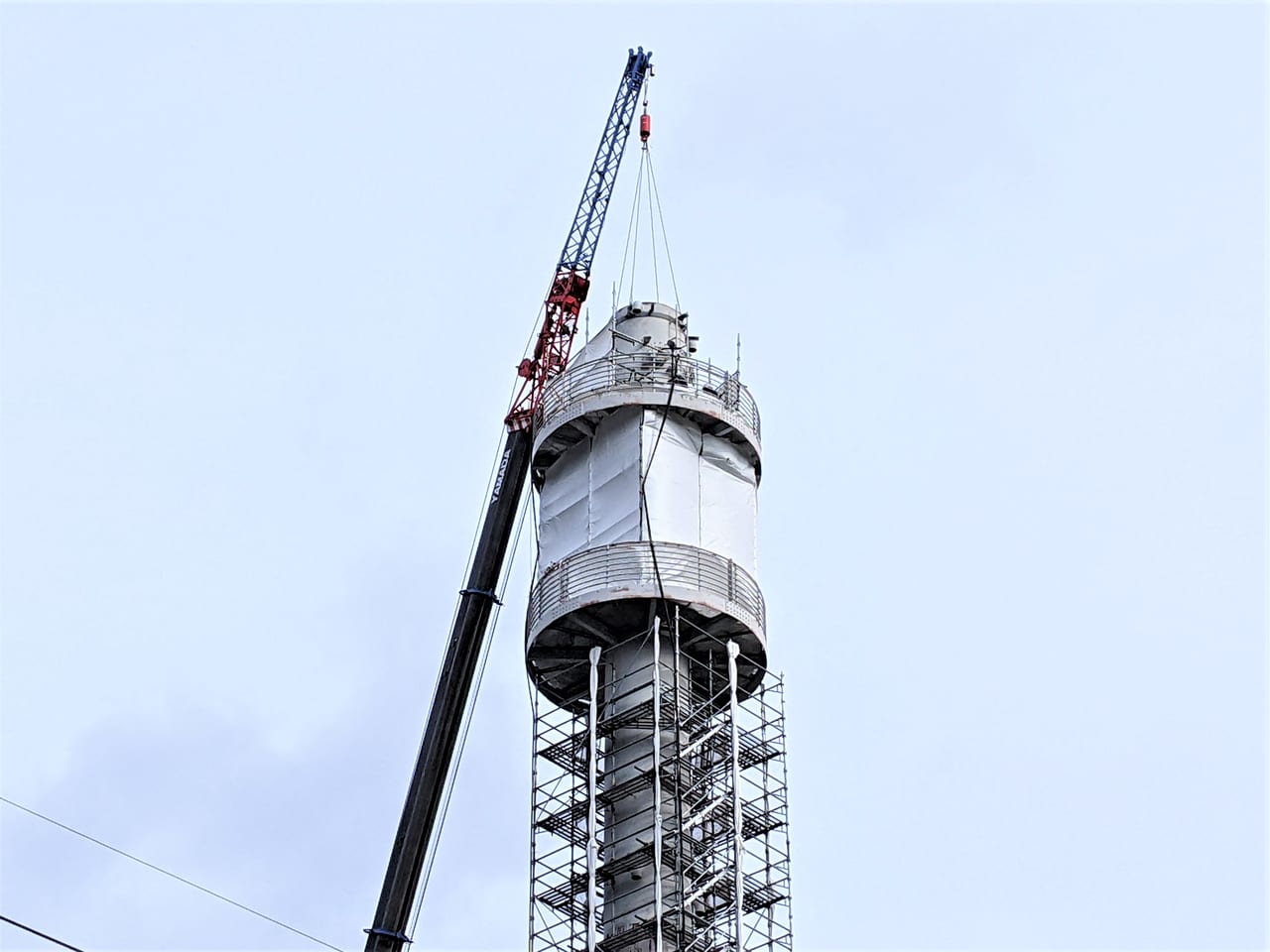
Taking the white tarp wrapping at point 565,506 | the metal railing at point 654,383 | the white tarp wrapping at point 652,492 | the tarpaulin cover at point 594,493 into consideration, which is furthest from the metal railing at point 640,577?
the metal railing at point 654,383

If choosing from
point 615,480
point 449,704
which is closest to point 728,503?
point 615,480

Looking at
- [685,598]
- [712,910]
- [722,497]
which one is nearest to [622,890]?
[712,910]

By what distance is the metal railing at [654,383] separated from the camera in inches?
4166

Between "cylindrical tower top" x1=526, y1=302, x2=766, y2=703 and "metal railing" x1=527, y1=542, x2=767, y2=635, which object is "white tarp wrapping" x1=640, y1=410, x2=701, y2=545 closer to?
"cylindrical tower top" x1=526, y1=302, x2=766, y2=703

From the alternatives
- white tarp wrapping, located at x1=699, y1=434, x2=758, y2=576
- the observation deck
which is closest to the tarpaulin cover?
the observation deck

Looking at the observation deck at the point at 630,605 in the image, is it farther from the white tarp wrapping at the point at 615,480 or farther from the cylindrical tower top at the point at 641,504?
the white tarp wrapping at the point at 615,480

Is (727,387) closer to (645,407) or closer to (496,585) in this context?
(645,407)

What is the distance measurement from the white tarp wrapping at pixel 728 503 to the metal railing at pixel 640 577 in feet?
5.30

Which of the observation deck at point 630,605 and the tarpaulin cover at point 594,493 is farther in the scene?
the tarpaulin cover at point 594,493

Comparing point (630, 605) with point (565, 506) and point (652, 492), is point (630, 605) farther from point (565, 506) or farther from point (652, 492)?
point (565, 506)

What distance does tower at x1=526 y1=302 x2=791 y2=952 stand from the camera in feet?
310

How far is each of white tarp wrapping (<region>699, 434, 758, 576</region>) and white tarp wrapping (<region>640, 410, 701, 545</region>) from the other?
436 millimetres

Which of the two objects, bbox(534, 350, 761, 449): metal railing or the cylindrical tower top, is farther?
bbox(534, 350, 761, 449): metal railing

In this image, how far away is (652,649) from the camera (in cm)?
9844
